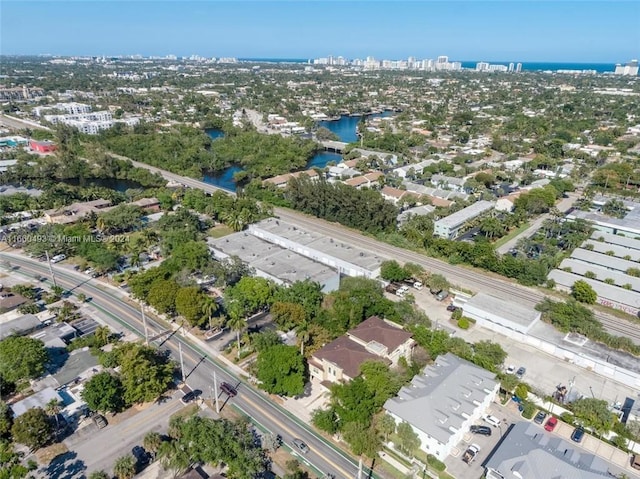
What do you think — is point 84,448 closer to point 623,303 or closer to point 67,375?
point 67,375

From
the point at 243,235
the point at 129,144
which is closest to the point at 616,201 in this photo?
the point at 243,235

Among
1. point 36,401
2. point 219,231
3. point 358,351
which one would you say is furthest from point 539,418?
point 219,231

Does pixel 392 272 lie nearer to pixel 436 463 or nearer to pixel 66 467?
pixel 436 463

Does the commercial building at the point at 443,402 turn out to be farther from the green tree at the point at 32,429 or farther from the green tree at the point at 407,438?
the green tree at the point at 32,429

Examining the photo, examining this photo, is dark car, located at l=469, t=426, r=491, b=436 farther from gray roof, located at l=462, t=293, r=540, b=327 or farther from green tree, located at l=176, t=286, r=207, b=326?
green tree, located at l=176, t=286, r=207, b=326

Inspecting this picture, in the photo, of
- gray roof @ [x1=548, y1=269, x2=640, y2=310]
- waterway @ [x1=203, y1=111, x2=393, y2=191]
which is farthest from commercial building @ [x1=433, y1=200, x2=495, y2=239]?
waterway @ [x1=203, y1=111, x2=393, y2=191]
